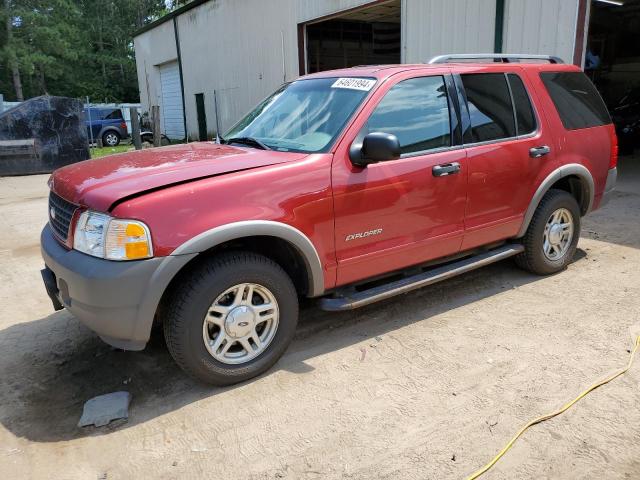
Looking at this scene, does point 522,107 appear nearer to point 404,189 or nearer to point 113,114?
point 404,189

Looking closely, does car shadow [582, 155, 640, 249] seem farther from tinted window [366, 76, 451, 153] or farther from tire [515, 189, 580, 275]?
tinted window [366, 76, 451, 153]

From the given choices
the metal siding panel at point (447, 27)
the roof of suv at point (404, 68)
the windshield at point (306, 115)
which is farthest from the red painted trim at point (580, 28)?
the windshield at point (306, 115)

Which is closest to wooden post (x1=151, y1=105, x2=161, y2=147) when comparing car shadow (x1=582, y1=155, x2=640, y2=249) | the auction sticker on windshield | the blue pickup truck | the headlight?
car shadow (x1=582, y1=155, x2=640, y2=249)

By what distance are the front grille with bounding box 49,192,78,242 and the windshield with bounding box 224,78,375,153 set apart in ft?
4.51

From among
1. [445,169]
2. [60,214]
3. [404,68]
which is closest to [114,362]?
[60,214]

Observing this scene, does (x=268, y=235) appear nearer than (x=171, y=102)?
Yes

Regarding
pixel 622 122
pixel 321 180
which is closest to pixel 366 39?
pixel 622 122

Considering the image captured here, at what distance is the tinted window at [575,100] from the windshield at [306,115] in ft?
6.72

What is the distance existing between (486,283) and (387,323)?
4.35ft

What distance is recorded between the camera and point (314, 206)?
3.44m

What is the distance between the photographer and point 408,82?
3.99 meters

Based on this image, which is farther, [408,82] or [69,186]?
[408,82]

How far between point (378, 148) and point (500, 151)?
1.46 meters

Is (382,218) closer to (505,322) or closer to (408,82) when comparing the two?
(408,82)
